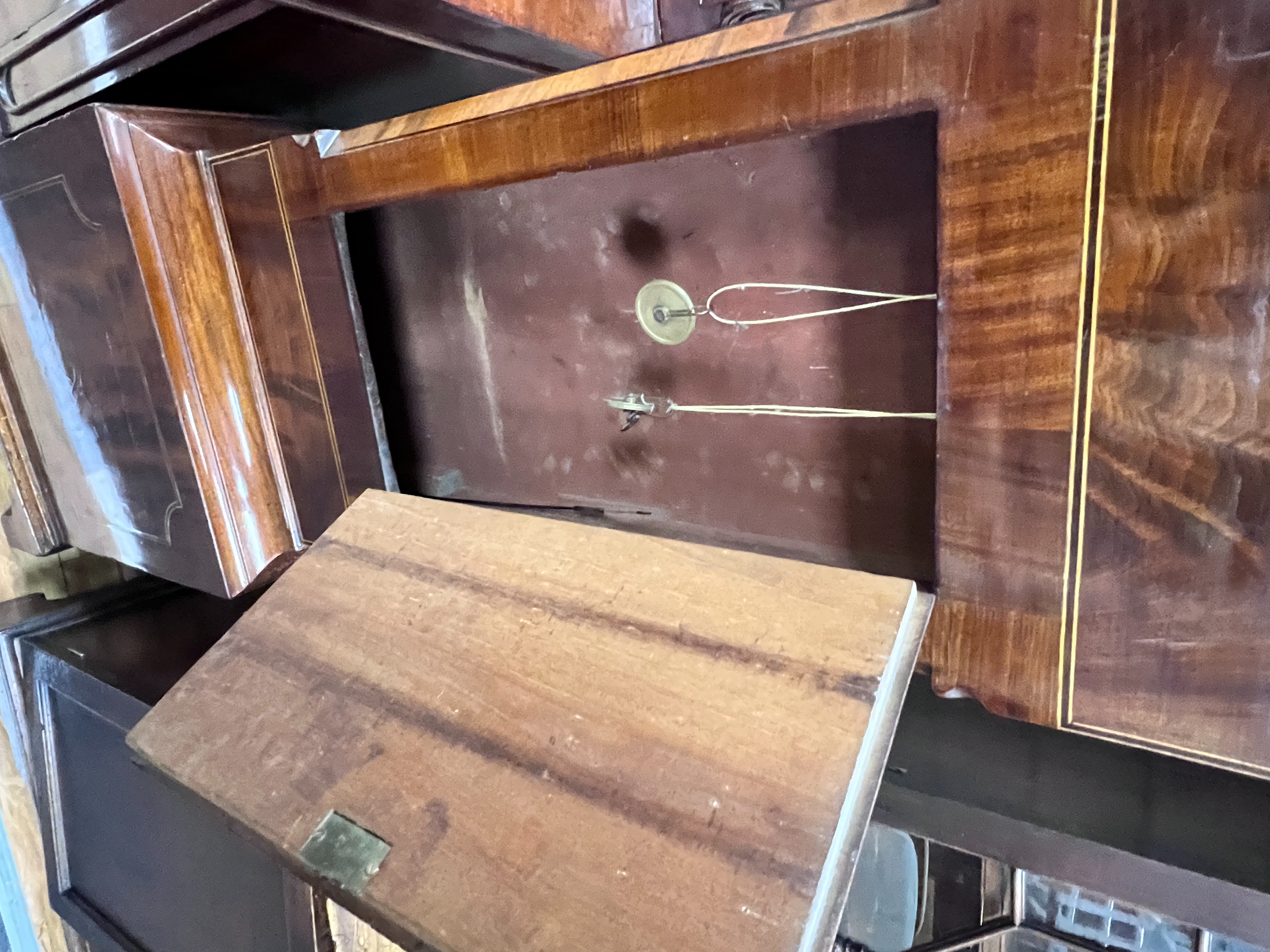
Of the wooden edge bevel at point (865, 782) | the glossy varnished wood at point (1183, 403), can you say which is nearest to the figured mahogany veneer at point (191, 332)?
the wooden edge bevel at point (865, 782)

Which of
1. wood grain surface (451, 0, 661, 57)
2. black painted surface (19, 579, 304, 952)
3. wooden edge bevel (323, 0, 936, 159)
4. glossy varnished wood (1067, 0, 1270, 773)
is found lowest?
black painted surface (19, 579, 304, 952)

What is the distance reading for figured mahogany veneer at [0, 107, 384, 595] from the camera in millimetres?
1030

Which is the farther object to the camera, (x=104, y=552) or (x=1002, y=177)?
(x=104, y=552)

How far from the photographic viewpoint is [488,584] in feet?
A: 2.51

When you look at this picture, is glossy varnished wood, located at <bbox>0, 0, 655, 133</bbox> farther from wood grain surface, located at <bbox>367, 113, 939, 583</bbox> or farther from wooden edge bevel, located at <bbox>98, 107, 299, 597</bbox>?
wood grain surface, located at <bbox>367, 113, 939, 583</bbox>

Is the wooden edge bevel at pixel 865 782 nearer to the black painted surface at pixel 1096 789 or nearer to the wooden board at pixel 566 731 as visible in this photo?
the wooden board at pixel 566 731

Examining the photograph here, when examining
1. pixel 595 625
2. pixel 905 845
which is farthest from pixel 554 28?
pixel 905 845

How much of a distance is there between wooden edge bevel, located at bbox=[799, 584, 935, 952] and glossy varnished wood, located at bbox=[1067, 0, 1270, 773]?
0.12 m

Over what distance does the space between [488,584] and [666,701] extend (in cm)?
24

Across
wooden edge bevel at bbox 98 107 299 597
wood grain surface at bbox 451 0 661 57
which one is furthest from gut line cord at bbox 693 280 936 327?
wooden edge bevel at bbox 98 107 299 597

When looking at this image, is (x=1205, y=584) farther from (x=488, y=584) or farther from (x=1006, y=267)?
(x=488, y=584)

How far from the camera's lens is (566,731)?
612 millimetres

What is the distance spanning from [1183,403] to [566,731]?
49 centimetres

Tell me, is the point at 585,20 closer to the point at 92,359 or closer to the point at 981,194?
the point at 981,194
